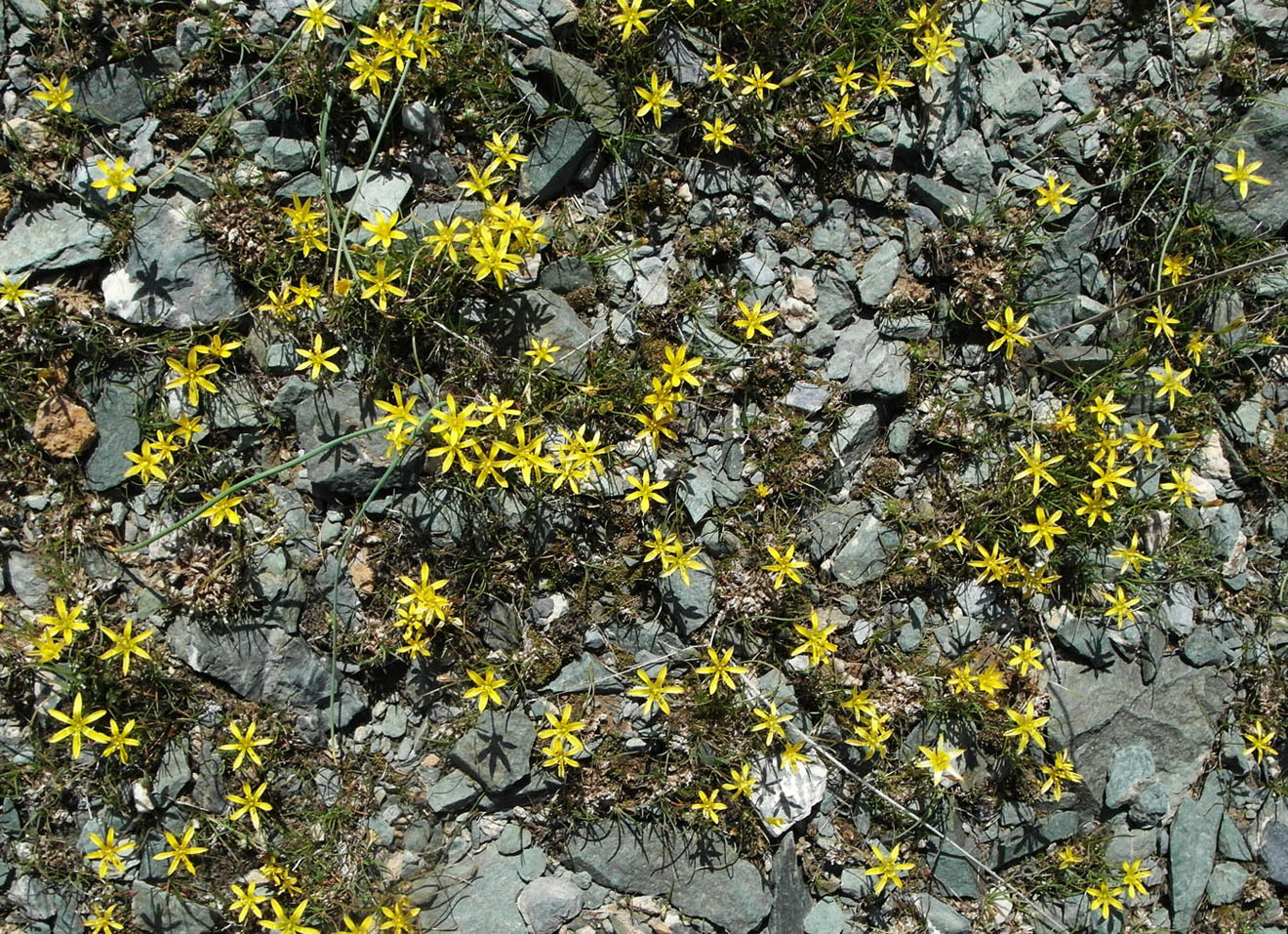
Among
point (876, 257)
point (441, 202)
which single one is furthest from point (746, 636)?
point (441, 202)

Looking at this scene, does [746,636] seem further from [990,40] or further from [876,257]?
[990,40]

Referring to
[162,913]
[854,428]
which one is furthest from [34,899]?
[854,428]

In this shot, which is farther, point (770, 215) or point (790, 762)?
point (770, 215)

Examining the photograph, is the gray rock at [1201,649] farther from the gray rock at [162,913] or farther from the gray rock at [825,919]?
the gray rock at [162,913]

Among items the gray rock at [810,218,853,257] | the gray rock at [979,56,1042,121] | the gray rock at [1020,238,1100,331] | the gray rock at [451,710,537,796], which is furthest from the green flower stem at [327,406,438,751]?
the gray rock at [979,56,1042,121]

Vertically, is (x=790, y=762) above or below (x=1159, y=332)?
below

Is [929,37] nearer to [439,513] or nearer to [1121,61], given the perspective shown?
[1121,61]

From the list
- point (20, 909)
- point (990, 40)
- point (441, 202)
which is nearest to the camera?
point (20, 909)
